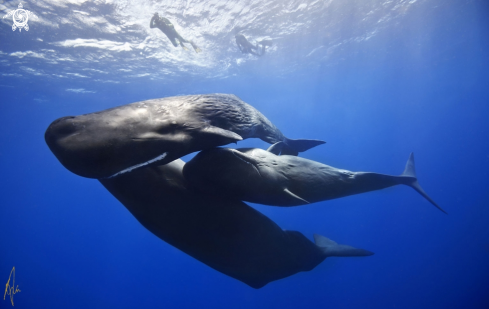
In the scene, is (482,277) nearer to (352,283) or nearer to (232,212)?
(352,283)

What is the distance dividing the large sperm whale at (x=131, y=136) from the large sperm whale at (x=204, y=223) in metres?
0.52

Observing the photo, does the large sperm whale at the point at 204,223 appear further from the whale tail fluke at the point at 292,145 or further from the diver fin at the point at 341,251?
the whale tail fluke at the point at 292,145

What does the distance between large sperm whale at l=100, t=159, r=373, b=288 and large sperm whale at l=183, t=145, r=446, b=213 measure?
23 centimetres

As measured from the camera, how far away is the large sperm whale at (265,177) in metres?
2.98

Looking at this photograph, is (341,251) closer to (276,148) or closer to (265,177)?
(276,148)

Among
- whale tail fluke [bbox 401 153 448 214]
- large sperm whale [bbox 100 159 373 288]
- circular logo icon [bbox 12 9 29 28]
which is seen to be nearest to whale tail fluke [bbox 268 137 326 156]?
large sperm whale [bbox 100 159 373 288]

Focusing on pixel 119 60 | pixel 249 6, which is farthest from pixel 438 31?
pixel 119 60

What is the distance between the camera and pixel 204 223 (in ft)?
10.8

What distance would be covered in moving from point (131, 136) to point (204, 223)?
5.38 feet

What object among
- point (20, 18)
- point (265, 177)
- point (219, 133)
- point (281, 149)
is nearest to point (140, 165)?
point (219, 133)

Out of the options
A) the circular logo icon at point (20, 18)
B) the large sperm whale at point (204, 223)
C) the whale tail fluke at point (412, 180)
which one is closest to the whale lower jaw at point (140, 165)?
the large sperm whale at point (204, 223)

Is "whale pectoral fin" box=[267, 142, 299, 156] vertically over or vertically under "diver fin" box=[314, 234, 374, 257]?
over

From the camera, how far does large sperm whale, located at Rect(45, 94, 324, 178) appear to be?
6.59ft

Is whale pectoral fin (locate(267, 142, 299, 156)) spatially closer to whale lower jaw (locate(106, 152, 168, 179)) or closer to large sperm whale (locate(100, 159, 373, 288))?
large sperm whale (locate(100, 159, 373, 288))
